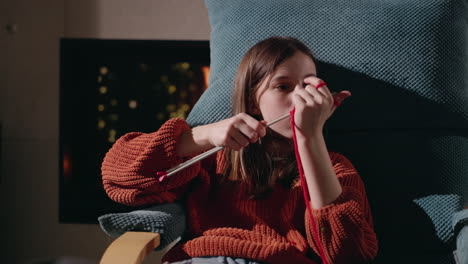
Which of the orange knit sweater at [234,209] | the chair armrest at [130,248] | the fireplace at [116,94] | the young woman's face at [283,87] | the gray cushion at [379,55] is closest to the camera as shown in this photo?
the chair armrest at [130,248]

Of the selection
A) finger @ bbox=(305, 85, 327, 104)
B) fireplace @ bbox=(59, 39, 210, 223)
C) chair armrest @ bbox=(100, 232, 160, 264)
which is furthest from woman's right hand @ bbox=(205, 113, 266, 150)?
fireplace @ bbox=(59, 39, 210, 223)

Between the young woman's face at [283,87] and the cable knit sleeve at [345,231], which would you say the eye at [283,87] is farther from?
the cable knit sleeve at [345,231]

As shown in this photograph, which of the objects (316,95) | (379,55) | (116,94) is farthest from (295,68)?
(116,94)

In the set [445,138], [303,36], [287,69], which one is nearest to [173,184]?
[287,69]

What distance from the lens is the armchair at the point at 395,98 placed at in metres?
1.10

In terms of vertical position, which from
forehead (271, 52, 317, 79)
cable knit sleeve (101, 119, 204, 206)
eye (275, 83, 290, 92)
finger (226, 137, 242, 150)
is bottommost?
cable knit sleeve (101, 119, 204, 206)

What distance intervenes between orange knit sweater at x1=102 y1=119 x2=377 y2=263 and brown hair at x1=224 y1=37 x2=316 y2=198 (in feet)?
0.09

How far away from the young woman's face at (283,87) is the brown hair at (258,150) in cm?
2

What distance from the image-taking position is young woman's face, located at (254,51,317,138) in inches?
40.6

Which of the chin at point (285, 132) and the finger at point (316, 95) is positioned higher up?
the finger at point (316, 95)

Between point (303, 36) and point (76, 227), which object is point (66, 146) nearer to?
point (76, 227)

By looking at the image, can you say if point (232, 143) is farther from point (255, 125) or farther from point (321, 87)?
point (321, 87)

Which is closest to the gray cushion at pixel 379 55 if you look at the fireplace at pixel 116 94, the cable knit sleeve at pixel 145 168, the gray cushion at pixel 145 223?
the cable knit sleeve at pixel 145 168

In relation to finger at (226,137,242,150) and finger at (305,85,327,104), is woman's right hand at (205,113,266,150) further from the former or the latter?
finger at (305,85,327,104)
